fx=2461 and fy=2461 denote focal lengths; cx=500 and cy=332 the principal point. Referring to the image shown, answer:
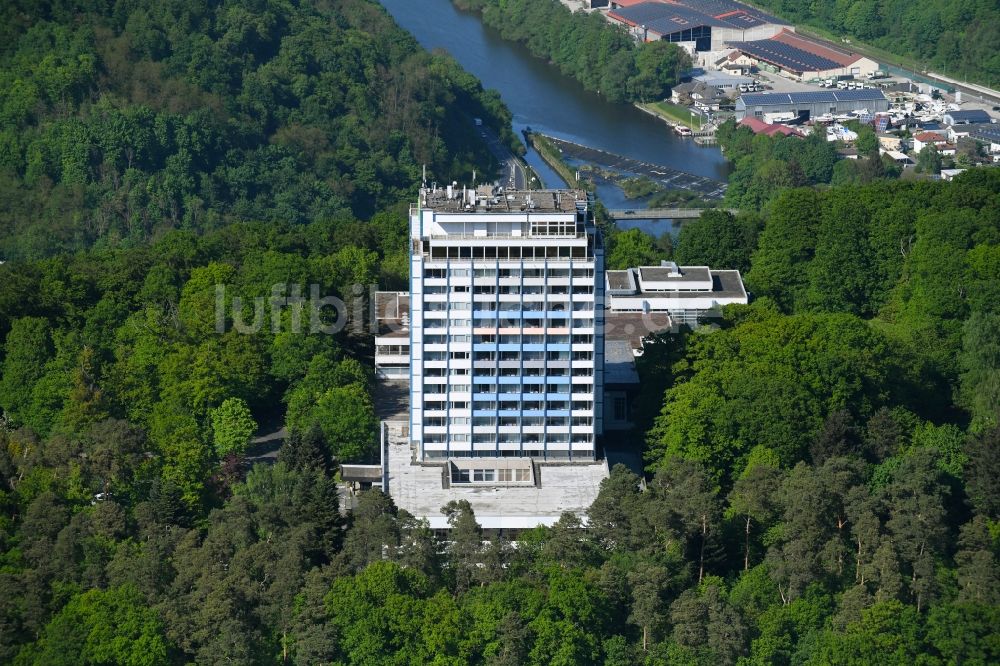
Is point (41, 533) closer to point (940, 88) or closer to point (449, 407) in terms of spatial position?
point (449, 407)

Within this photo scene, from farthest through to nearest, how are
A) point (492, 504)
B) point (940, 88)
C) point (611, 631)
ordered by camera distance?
point (940, 88) → point (492, 504) → point (611, 631)

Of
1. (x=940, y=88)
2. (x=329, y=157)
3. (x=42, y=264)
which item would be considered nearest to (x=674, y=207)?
(x=329, y=157)

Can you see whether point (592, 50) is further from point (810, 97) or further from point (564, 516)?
point (564, 516)

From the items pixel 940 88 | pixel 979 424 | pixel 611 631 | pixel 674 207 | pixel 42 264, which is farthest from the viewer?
pixel 940 88

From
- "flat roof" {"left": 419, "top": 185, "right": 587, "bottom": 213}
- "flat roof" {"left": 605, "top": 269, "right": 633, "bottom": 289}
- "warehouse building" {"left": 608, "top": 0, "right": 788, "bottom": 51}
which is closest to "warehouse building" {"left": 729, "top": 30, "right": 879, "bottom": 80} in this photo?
"warehouse building" {"left": 608, "top": 0, "right": 788, "bottom": 51}

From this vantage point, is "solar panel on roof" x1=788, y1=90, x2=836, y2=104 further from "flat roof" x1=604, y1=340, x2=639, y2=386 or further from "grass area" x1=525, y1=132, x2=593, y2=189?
"flat roof" x1=604, y1=340, x2=639, y2=386

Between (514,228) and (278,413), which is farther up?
(514,228)
